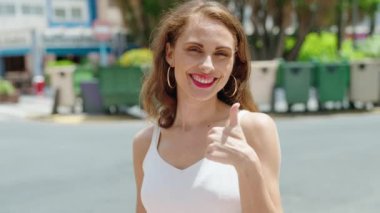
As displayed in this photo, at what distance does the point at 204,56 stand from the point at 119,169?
19.2 ft

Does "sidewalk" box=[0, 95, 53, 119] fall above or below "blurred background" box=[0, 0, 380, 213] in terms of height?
below

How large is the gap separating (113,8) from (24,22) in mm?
7109

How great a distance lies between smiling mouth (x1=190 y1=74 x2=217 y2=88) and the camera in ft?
5.63

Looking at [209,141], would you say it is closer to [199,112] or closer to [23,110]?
[199,112]

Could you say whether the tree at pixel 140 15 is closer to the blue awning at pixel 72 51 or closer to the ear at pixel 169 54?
the blue awning at pixel 72 51

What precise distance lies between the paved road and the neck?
11.8ft

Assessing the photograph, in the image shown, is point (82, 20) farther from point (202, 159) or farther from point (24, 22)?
point (202, 159)

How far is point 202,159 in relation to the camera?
1.77 m

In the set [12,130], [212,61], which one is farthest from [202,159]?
[12,130]

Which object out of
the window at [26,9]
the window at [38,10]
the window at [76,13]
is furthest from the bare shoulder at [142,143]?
the window at [76,13]

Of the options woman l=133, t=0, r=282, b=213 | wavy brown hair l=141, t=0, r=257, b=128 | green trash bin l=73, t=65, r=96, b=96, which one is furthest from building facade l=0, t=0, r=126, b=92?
woman l=133, t=0, r=282, b=213

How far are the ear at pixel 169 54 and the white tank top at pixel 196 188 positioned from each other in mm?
360

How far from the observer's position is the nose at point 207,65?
170 cm

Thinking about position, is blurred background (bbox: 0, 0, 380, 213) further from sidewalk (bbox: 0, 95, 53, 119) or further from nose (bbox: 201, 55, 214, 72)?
nose (bbox: 201, 55, 214, 72)
